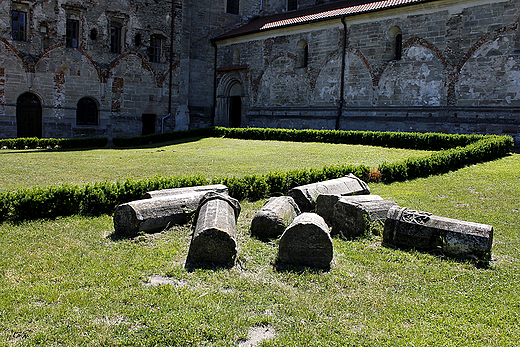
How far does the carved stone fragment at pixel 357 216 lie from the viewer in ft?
20.1

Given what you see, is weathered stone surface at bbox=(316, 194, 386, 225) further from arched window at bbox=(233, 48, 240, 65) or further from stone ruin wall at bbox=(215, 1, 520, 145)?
arched window at bbox=(233, 48, 240, 65)

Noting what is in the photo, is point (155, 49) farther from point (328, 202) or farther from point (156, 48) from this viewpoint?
point (328, 202)

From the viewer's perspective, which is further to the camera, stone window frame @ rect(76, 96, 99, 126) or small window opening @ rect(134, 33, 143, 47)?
small window opening @ rect(134, 33, 143, 47)

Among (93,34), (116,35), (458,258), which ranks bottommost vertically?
(458,258)

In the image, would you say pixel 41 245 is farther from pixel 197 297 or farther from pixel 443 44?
pixel 443 44

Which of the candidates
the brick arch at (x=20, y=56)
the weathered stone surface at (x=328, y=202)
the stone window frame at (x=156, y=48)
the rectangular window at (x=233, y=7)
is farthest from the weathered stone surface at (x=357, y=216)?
the rectangular window at (x=233, y=7)

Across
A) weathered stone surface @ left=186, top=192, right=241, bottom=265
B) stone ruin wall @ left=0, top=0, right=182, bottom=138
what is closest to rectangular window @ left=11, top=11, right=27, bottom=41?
stone ruin wall @ left=0, top=0, right=182, bottom=138

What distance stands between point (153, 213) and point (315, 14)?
20006 mm

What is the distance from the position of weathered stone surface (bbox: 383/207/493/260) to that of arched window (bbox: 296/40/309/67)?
62.3ft

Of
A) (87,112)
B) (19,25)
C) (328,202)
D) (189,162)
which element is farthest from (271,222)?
(19,25)

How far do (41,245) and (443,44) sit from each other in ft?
57.4

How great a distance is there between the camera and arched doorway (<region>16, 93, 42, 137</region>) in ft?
69.1

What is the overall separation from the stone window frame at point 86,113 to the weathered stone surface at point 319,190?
18.6 meters

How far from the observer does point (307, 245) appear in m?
4.99
